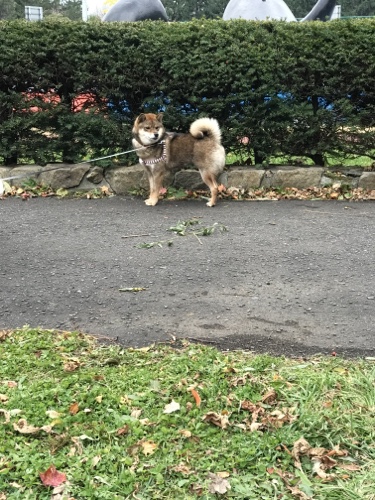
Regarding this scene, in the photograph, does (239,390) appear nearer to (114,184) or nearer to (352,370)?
(352,370)

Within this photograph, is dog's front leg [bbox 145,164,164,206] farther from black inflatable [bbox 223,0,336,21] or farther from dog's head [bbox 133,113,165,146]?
black inflatable [bbox 223,0,336,21]

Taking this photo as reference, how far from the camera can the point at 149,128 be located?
663 cm

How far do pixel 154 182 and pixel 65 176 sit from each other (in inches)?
54.3

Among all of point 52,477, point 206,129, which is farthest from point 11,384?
point 206,129

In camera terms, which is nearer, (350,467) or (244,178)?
(350,467)

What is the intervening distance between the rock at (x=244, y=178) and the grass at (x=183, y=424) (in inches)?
171

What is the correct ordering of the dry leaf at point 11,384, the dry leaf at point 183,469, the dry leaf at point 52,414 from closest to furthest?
the dry leaf at point 183,469 → the dry leaf at point 52,414 → the dry leaf at point 11,384

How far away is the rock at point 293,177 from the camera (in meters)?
7.43

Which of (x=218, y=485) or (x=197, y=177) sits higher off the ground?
(x=197, y=177)

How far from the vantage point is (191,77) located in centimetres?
709

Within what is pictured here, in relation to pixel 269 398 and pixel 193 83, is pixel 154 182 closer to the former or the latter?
pixel 193 83

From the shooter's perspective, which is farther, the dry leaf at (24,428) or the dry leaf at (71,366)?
the dry leaf at (71,366)

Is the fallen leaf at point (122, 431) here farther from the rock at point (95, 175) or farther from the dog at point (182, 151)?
the rock at point (95, 175)

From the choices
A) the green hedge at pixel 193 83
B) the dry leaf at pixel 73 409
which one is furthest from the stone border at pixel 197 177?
the dry leaf at pixel 73 409
